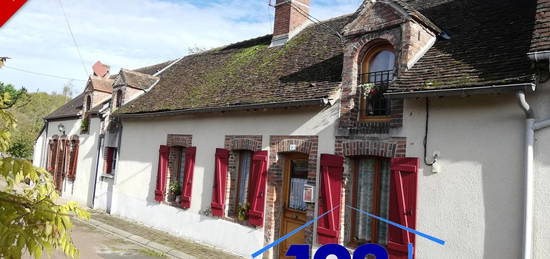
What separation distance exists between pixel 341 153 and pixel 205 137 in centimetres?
467

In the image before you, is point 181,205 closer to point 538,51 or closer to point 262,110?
point 262,110

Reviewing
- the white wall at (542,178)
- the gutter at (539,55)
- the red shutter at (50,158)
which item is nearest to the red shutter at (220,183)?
the white wall at (542,178)

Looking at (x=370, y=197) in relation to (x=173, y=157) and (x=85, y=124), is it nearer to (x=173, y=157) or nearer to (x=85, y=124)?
(x=173, y=157)

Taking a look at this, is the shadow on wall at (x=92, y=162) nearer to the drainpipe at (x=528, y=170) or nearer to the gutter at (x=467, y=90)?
the gutter at (x=467, y=90)

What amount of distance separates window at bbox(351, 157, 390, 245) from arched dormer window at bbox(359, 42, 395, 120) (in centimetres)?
89

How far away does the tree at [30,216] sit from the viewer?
79.5 inches

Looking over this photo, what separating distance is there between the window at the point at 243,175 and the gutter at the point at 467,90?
4.54 meters

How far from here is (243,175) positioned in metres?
10.7

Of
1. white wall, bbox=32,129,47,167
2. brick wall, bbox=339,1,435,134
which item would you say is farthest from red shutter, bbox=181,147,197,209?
white wall, bbox=32,129,47,167

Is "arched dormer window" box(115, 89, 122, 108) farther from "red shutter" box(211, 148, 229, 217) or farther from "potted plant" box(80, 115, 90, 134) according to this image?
"red shutter" box(211, 148, 229, 217)

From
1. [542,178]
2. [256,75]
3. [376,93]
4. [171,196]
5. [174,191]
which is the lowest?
[171,196]

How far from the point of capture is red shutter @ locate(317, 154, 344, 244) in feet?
26.2

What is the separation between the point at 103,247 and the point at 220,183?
3.14 m

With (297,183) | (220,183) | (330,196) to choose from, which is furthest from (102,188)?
(330,196)
